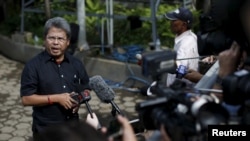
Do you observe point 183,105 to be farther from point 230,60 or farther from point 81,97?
point 81,97

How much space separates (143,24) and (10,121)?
3595 millimetres

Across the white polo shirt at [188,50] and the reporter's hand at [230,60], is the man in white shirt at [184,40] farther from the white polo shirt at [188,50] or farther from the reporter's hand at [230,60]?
the reporter's hand at [230,60]

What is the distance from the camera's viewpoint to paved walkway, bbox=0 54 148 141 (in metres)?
5.22

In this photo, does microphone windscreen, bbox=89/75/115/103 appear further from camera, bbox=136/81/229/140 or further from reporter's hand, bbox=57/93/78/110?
camera, bbox=136/81/229/140

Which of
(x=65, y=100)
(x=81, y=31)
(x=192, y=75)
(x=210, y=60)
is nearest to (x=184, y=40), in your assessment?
(x=210, y=60)

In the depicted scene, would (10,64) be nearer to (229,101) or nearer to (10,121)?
(10,121)

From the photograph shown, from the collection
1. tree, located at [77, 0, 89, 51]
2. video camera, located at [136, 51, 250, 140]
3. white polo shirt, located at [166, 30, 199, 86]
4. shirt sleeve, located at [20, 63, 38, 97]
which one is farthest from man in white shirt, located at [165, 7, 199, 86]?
tree, located at [77, 0, 89, 51]

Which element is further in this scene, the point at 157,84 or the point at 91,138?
the point at 157,84

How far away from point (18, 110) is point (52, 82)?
115 inches

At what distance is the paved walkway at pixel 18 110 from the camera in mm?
5219

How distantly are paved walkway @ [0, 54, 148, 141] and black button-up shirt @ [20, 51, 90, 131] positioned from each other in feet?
5.82

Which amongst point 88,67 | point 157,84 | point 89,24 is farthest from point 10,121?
point 157,84

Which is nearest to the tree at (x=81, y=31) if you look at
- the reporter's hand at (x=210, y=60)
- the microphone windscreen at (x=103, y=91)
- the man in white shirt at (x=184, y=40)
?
the man in white shirt at (x=184, y=40)

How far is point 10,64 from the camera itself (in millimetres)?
8305
